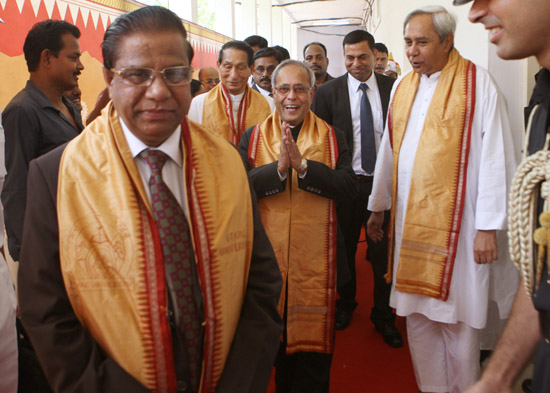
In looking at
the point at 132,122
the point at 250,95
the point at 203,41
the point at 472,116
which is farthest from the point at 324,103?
the point at 203,41

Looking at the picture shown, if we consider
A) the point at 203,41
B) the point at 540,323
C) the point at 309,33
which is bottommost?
the point at 540,323

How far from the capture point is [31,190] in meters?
1.22

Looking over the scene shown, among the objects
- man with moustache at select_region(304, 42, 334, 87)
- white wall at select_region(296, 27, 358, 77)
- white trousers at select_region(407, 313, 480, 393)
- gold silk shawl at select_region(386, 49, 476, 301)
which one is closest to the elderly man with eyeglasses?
gold silk shawl at select_region(386, 49, 476, 301)

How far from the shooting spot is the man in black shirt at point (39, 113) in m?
2.26

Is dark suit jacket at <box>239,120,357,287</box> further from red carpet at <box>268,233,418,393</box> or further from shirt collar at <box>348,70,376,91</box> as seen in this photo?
shirt collar at <box>348,70,376,91</box>

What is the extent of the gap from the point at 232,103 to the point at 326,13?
16.4 m

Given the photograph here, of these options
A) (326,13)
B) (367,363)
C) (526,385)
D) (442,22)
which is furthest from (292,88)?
(326,13)

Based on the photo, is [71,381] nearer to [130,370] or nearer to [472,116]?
[130,370]

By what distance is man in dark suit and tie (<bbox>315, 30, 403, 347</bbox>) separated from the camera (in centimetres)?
331

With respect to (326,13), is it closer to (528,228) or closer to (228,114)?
(228,114)

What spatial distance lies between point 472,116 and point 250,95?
64.3 inches

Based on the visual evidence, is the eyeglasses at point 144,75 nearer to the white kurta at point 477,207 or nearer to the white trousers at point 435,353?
the white kurta at point 477,207

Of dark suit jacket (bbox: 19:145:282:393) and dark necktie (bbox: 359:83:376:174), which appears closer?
dark suit jacket (bbox: 19:145:282:393)

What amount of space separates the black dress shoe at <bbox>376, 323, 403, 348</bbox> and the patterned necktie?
86.3 inches
